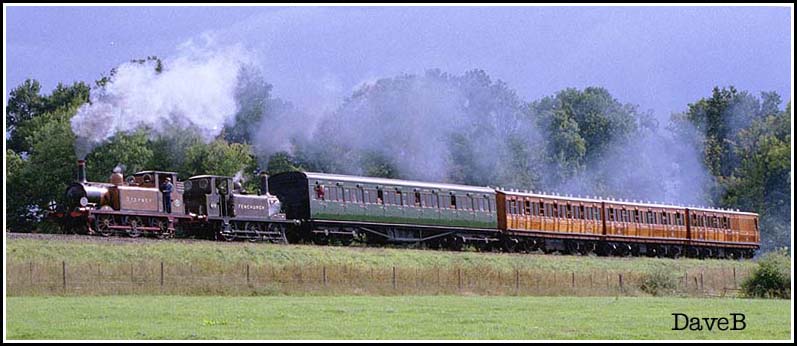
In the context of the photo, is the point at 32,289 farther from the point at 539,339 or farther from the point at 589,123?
the point at 589,123

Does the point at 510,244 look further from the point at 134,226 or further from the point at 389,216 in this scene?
the point at 134,226

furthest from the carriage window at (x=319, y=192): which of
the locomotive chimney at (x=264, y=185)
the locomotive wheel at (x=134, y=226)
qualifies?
the locomotive wheel at (x=134, y=226)

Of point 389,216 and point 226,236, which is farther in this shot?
point 389,216

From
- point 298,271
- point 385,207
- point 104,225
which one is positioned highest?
point 385,207

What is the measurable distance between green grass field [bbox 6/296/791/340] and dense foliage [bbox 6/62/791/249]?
1876 cm

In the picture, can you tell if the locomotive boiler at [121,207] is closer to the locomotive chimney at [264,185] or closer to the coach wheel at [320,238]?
the locomotive chimney at [264,185]

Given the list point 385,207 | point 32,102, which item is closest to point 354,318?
point 385,207

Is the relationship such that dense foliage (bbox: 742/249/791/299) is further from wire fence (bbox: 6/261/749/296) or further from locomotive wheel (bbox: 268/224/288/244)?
locomotive wheel (bbox: 268/224/288/244)

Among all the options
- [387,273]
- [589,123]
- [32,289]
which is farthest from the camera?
[589,123]

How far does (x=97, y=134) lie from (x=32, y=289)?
10.2 meters

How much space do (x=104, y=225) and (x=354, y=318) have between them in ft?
39.3

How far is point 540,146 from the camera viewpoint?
203 ft

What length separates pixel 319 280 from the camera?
106ft

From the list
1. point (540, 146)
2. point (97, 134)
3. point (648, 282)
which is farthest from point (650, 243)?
point (97, 134)
